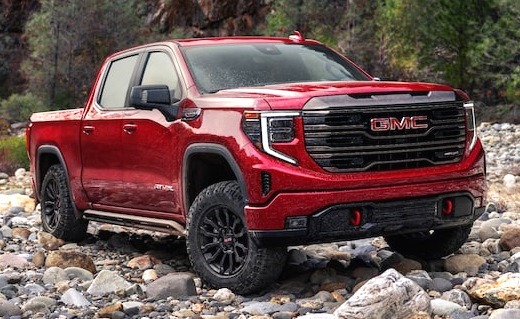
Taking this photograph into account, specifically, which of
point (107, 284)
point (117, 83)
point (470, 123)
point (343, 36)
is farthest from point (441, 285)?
point (343, 36)

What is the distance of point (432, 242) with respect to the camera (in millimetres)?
6934

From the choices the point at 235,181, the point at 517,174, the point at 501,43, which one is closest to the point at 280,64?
the point at 235,181

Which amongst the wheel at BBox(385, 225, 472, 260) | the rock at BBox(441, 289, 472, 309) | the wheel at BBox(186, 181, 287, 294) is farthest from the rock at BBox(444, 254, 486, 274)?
the wheel at BBox(186, 181, 287, 294)

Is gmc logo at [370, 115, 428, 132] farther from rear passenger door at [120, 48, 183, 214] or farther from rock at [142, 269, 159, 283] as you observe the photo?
rock at [142, 269, 159, 283]

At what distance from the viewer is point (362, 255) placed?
294 inches

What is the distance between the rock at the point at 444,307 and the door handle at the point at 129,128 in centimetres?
278

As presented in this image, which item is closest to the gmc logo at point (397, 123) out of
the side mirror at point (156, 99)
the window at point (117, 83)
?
the side mirror at point (156, 99)

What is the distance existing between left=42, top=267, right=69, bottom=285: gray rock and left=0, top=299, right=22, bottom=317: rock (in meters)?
1.07

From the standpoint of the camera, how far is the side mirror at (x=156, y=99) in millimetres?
6316

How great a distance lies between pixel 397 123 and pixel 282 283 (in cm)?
145

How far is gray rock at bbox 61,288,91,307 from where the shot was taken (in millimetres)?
5785

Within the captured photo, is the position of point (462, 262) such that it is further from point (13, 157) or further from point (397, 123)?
point (13, 157)

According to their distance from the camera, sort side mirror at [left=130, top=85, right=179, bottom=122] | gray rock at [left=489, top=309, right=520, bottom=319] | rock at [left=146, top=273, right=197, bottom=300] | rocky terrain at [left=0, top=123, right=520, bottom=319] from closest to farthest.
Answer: gray rock at [left=489, top=309, right=520, bottom=319]
rocky terrain at [left=0, top=123, right=520, bottom=319]
rock at [left=146, top=273, right=197, bottom=300]
side mirror at [left=130, top=85, right=179, bottom=122]

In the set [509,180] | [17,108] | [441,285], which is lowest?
[17,108]
